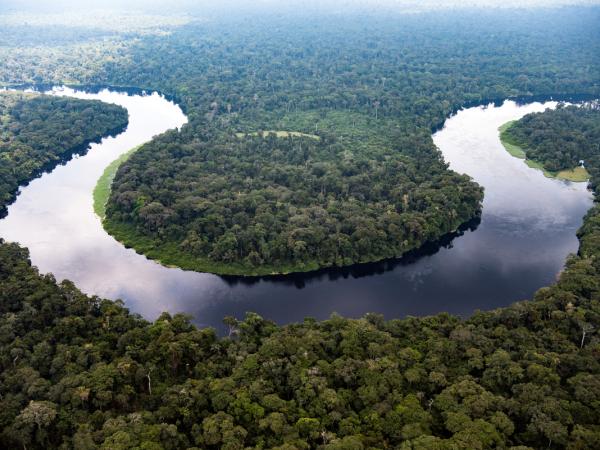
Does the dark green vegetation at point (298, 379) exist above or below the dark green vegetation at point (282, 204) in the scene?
below

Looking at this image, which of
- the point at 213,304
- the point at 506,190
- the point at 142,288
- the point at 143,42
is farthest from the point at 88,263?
the point at 143,42

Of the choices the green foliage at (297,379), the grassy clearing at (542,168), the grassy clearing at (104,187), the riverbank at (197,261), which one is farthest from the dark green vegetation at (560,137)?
the grassy clearing at (104,187)

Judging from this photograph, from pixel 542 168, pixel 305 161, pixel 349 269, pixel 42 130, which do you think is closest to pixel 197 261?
pixel 349 269

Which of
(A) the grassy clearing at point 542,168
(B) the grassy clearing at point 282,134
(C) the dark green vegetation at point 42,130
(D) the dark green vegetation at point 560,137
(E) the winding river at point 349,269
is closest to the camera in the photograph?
(E) the winding river at point 349,269

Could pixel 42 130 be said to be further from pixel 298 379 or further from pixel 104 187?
pixel 298 379

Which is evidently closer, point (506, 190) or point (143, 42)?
point (506, 190)

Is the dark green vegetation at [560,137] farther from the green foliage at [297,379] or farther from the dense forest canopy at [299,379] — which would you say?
the green foliage at [297,379]

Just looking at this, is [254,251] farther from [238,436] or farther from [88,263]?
[238,436]
